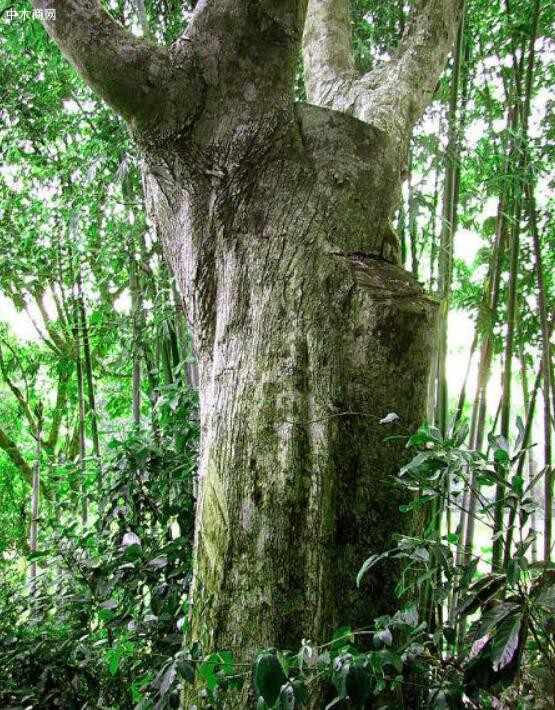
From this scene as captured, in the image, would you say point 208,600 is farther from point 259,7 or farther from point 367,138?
point 259,7

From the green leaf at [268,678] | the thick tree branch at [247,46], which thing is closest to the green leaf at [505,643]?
the green leaf at [268,678]

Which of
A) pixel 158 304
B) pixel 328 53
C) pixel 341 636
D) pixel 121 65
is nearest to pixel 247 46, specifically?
pixel 121 65

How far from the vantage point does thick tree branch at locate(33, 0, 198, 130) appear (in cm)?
138

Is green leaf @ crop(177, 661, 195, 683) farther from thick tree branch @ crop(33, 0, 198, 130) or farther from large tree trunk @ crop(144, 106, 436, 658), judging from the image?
thick tree branch @ crop(33, 0, 198, 130)

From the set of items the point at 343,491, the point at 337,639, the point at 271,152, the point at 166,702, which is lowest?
the point at 166,702

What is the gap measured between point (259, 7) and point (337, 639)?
4.55 ft

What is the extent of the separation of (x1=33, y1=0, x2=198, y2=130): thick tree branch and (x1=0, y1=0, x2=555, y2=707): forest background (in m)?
0.64

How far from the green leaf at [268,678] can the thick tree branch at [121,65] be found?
116cm

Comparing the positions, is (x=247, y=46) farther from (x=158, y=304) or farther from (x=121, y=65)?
(x=158, y=304)

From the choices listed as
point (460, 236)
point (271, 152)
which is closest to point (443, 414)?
point (271, 152)

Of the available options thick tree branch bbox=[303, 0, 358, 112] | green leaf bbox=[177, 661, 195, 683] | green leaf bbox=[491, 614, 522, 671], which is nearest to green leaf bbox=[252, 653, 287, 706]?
green leaf bbox=[177, 661, 195, 683]

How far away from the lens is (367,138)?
58.6 inches

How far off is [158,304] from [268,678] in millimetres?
1766

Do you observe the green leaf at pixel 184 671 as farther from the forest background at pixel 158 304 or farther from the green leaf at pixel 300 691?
the green leaf at pixel 300 691
